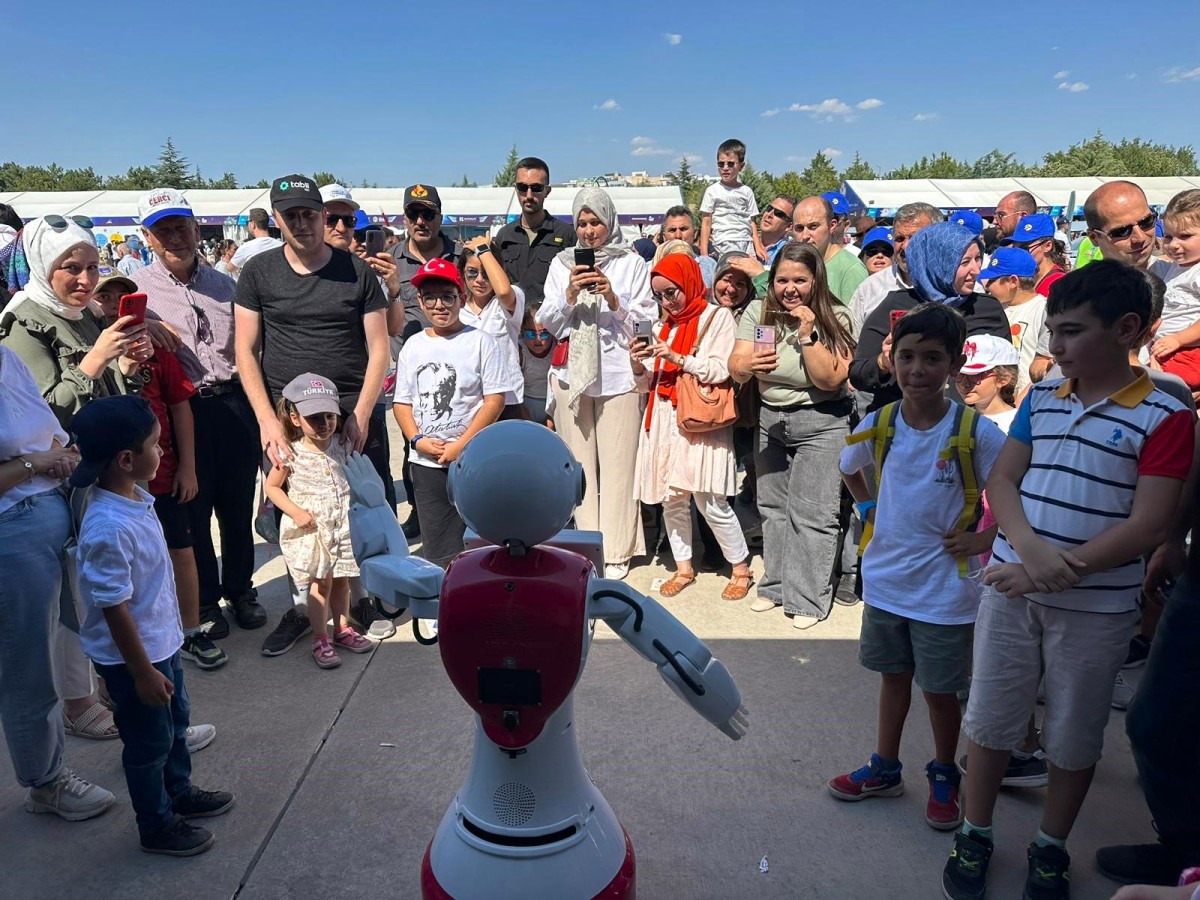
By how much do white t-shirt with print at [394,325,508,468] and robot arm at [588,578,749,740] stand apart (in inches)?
90.2

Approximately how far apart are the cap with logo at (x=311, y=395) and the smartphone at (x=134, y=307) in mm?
659

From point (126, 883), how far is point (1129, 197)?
16.0 feet

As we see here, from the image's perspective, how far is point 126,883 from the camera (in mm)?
2363

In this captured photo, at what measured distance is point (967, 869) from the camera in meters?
2.23

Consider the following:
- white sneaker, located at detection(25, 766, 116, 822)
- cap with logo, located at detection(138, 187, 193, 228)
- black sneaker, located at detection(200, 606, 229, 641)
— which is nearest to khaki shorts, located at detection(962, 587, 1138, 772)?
white sneaker, located at detection(25, 766, 116, 822)

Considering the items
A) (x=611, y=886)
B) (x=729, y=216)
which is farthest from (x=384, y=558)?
(x=729, y=216)

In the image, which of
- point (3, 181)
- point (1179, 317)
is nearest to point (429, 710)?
point (1179, 317)

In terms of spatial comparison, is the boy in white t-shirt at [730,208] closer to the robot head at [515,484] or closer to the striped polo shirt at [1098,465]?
the striped polo shirt at [1098,465]

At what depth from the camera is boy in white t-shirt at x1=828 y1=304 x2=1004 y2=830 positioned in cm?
240

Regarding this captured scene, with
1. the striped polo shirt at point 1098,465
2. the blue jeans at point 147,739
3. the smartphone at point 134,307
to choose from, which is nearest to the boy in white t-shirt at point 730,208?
the smartphone at point 134,307

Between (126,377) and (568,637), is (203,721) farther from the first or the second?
(568,637)

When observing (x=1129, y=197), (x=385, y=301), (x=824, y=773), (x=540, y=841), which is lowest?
(x=824, y=773)

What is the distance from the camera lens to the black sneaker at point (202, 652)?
359 centimetres

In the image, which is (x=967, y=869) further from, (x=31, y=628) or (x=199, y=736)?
(x=31, y=628)
